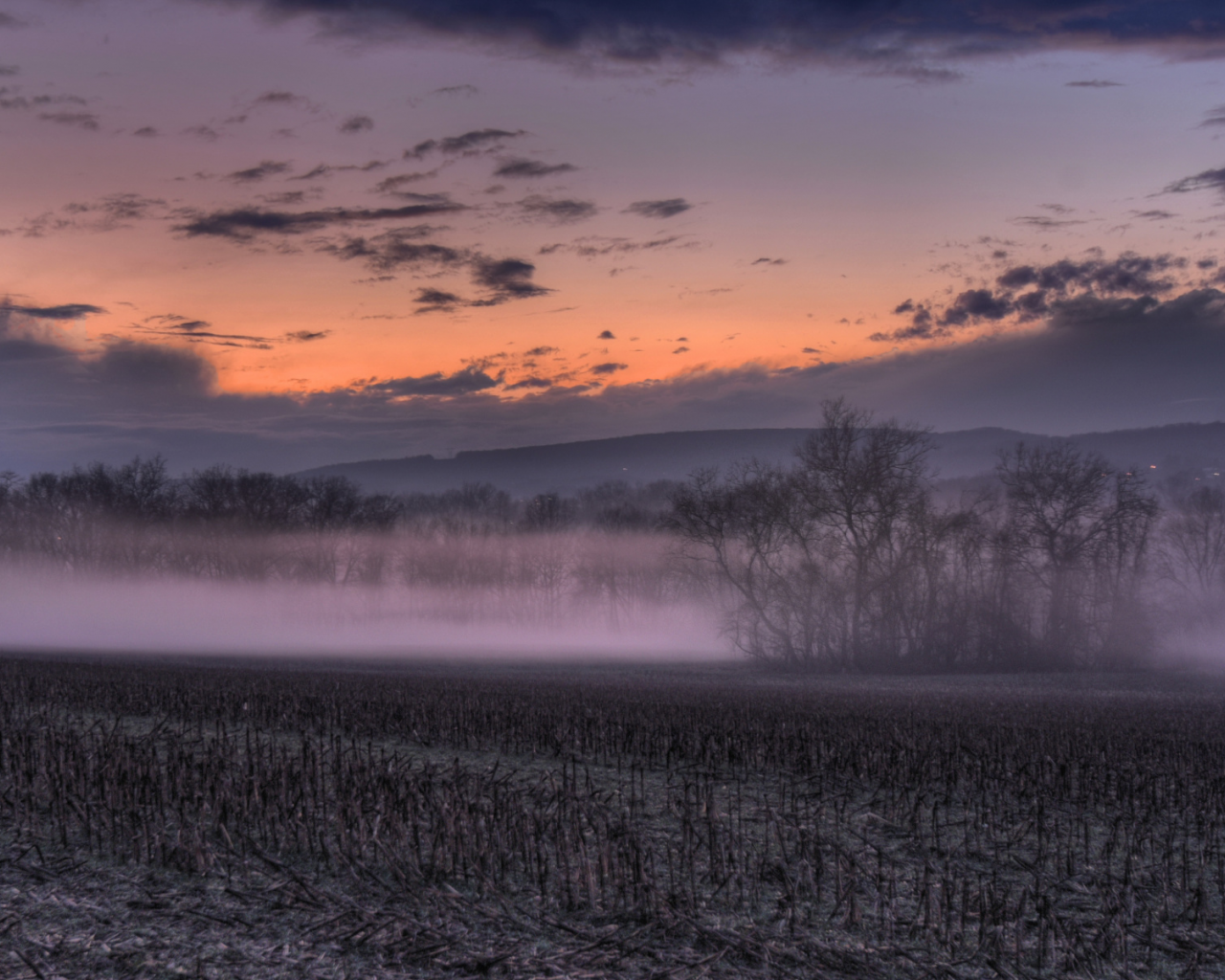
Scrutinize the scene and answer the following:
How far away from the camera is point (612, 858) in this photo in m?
7.84

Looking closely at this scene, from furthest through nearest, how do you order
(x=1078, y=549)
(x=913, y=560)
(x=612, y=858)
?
(x=1078, y=549) → (x=913, y=560) → (x=612, y=858)

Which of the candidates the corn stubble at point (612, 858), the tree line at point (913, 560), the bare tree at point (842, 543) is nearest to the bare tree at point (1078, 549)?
the tree line at point (913, 560)

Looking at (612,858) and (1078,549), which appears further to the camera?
(1078,549)

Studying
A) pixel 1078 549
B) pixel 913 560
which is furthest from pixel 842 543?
pixel 1078 549

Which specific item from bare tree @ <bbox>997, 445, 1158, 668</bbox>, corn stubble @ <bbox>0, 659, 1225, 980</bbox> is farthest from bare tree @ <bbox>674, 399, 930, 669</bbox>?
corn stubble @ <bbox>0, 659, 1225, 980</bbox>

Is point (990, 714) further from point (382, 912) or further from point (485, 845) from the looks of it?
point (382, 912)

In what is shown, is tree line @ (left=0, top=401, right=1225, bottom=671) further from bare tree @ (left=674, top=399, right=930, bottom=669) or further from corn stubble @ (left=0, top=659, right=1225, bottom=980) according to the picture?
corn stubble @ (left=0, top=659, right=1225, bottom=980)

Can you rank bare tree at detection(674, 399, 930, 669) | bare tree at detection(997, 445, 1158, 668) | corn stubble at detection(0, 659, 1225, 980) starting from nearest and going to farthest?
corn stubble at detection(0, 659, 1225, 980), bare tree at detection(674, 399, 930, 669), bare tree at detection(997, 445, 1158, 668)

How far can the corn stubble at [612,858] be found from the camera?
650cm

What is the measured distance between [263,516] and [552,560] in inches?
1109

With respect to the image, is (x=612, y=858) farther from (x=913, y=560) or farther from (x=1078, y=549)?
(x=1078, y=549)

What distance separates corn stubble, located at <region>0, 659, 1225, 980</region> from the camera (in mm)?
6504

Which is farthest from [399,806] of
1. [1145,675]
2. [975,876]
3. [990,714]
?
[1145,675]

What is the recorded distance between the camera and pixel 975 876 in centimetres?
838
